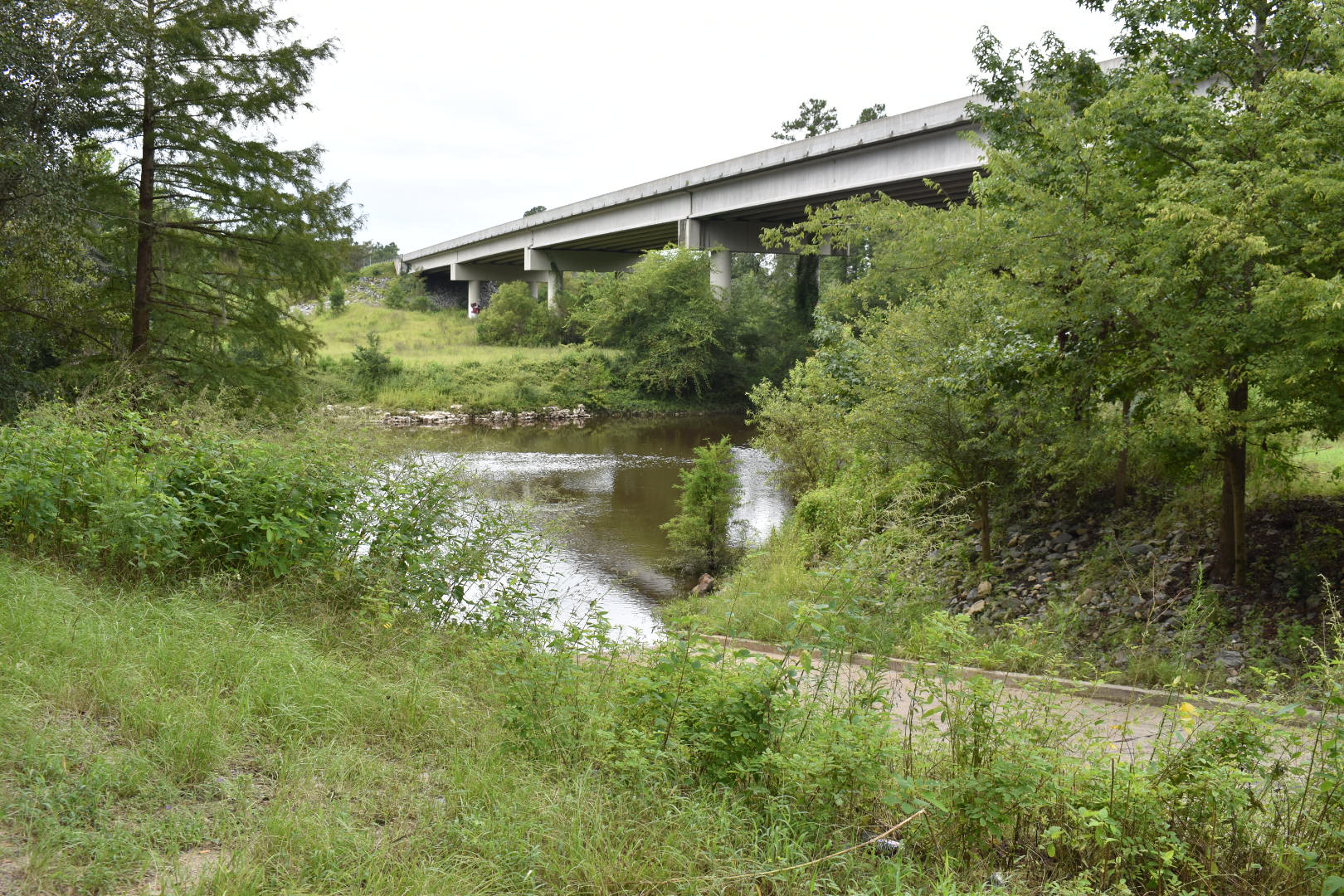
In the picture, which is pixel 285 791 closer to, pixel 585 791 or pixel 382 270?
pixel 585 791

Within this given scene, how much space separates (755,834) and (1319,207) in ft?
22.3

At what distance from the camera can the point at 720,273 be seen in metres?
42.8

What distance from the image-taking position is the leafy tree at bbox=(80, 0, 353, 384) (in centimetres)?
1296

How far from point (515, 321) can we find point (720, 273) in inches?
703

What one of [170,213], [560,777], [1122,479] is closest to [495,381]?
[170,213]

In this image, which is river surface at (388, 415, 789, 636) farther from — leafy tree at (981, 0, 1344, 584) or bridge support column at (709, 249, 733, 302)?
bridge support column at (709, 249, 733, 302)

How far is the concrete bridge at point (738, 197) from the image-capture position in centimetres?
2419

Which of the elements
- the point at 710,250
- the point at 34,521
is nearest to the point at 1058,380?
the point at 34,521

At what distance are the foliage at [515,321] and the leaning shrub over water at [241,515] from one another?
4730cm

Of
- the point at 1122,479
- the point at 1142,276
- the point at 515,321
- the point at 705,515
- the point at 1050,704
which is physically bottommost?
the point at 705,515

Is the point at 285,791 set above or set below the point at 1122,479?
below

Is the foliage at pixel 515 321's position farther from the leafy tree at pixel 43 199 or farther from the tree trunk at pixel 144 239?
the leafy tree at pixel 43 199

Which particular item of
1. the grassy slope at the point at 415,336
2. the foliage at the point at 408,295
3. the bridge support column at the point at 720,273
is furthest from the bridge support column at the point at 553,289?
the foliage at the point at 408,295

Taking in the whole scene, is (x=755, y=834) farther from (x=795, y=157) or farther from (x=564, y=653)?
(x=795, y=157)
